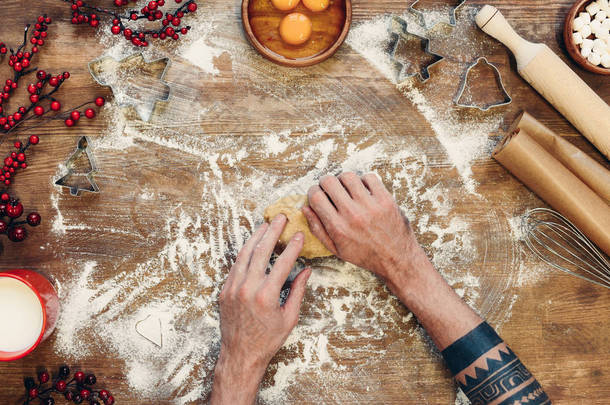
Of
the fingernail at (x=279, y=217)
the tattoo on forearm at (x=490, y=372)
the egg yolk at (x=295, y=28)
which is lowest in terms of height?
the tattoo on forearm at (x=490, y=372)

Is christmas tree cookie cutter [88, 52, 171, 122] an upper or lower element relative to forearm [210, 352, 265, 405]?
upper

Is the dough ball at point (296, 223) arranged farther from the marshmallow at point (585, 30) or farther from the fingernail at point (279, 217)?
the marshmallow at point (585, 30)

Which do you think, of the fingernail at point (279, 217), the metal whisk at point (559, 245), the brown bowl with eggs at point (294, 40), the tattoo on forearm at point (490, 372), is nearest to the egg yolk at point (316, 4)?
the brown bowl with eggs at point (294, 40)

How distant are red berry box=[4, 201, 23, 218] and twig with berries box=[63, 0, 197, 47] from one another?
0.51 m

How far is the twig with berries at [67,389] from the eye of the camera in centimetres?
107

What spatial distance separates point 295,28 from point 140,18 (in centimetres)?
41

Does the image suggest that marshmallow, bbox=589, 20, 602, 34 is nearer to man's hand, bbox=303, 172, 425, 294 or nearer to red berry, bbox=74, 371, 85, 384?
man's hand, bbox=303, 172, 425, 294

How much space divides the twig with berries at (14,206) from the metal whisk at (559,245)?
1323 mm

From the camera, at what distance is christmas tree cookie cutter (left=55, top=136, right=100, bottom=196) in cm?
110

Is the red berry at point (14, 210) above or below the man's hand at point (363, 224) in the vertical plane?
above

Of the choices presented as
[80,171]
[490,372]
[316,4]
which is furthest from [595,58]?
[80,171]

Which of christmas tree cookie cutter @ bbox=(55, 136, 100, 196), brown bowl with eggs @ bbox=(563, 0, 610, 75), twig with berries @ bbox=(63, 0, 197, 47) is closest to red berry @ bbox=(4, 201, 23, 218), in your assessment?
christmas tree cookie cutter @ bbox=(55, 136, 100, 196)

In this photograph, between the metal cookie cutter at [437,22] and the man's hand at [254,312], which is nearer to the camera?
the man's hand at [254,312]

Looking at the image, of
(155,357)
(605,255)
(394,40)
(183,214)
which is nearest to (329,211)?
(183,214)
